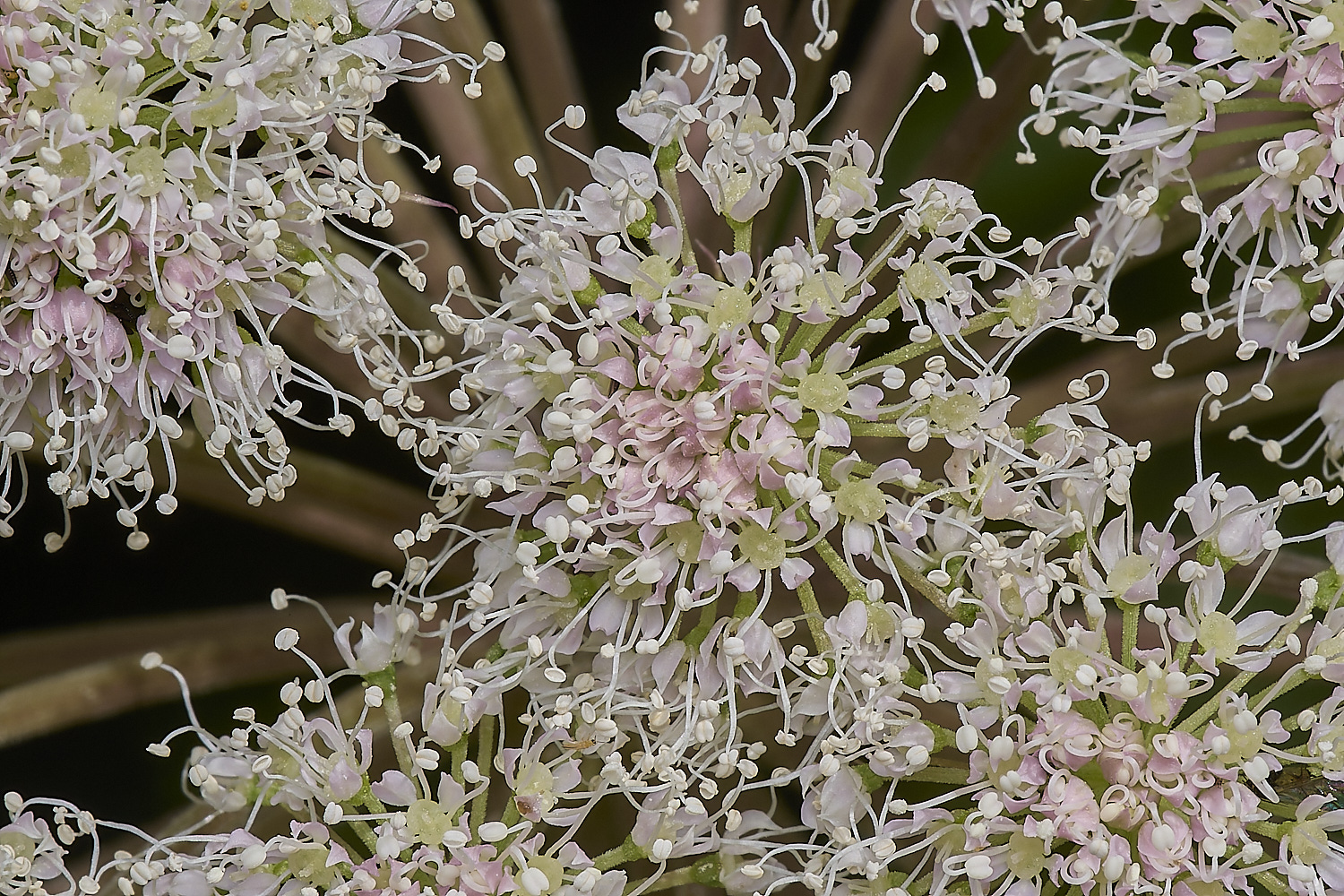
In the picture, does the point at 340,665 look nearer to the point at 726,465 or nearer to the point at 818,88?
the point at 726,465

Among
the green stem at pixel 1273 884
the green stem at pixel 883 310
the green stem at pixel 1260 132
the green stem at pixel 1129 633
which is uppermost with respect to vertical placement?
the green stem at pixel 1260 132

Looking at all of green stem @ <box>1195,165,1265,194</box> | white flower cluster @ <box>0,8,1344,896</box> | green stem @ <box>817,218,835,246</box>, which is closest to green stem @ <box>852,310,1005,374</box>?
white flower cluster @ <box>0,8,1344,896</box>

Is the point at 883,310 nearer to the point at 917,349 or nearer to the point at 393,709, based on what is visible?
the point at 917,349

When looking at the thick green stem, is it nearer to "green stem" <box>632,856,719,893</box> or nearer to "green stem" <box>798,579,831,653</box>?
"green stem" <box>632,856,719,893</box>

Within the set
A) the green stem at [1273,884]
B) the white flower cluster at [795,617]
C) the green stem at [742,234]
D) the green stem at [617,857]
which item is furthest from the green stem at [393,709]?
the green stem at [1273,884]

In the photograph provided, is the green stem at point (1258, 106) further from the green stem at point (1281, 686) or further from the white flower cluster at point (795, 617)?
the green stem at point (1281, 686)

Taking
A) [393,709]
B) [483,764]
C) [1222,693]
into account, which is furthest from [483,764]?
[1222,693]
